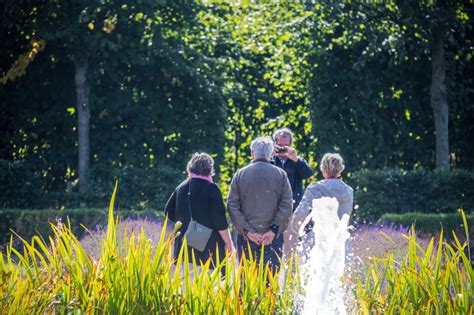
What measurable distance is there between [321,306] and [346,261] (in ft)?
3.95

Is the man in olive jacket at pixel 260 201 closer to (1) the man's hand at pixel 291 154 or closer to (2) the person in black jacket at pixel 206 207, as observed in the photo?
(2) the person in black jacket at pixel 206 207

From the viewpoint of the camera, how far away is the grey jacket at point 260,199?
6891mm

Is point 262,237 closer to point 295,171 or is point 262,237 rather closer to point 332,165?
point 332,165

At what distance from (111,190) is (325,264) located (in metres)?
9.44

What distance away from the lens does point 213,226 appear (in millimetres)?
6684

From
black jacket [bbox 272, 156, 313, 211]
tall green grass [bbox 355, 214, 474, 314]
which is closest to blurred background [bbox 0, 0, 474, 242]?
black jacket [bbox 272, 156, 313, 211]

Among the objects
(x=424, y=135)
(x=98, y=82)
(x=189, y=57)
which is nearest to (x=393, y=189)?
(x=424, y=135)

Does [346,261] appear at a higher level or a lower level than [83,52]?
lower

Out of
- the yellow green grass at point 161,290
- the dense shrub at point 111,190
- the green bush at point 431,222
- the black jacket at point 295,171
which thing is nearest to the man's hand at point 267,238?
the black jacket at point 295,171

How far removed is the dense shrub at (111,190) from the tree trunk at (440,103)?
462cm

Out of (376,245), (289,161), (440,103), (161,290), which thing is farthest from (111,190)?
(161,290)

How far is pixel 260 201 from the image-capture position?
271 inches

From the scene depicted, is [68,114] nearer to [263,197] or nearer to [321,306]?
[263,197]

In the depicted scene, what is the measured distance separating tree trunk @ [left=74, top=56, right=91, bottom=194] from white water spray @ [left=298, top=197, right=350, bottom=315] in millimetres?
8629
